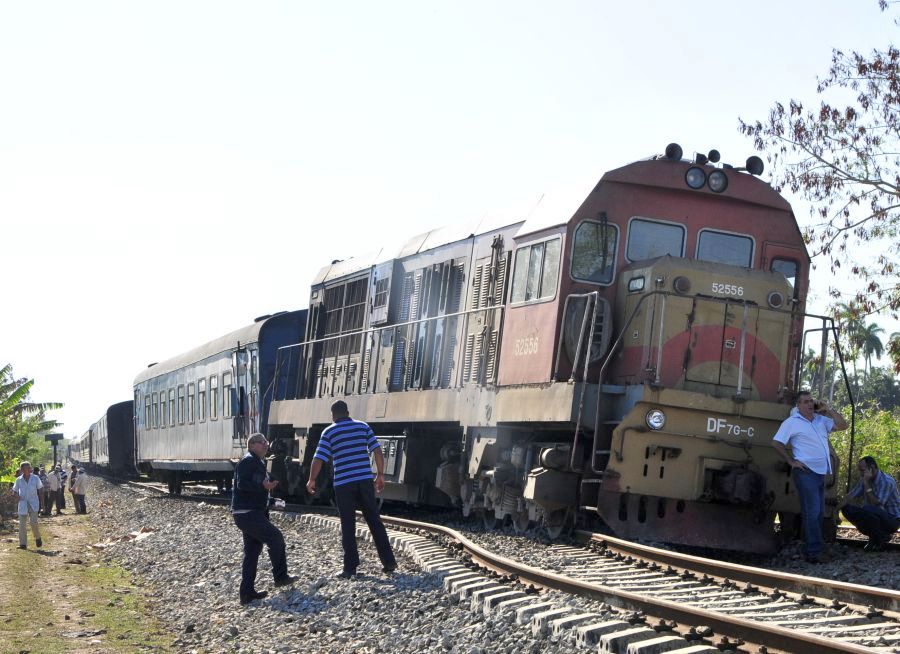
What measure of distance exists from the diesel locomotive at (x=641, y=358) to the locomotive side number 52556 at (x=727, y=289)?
0.05ft

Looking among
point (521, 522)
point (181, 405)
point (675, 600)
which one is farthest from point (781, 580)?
point (181, 405)

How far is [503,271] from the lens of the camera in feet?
39.3

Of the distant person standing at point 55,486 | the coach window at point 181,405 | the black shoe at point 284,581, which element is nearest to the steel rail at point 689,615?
the black shoe at point 284,581

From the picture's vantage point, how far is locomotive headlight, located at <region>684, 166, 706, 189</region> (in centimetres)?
1084

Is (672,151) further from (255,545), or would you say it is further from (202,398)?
(202,398)

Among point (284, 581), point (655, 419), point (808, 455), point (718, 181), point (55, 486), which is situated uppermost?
point (718, 181)

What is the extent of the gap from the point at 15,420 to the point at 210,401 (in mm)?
9783

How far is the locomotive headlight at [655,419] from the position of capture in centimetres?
970

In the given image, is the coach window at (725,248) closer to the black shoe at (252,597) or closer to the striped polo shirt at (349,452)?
the striped polo shirt at (349,452)

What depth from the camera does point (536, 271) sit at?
11.1 m

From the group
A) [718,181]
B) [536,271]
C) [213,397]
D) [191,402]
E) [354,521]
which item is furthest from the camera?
[191,402]

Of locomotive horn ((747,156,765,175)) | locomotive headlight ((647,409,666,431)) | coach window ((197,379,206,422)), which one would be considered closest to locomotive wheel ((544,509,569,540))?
locomotive headlight ((647,409,666,431))

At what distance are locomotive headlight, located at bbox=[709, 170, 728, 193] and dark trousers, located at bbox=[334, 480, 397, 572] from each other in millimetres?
4352

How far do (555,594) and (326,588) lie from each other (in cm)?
238
